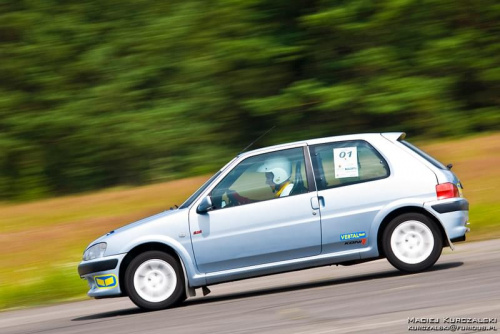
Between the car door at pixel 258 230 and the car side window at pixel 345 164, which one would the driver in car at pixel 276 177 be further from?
the car side window at pixel 345 164

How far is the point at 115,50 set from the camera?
2238cm

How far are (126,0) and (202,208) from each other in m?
15.6

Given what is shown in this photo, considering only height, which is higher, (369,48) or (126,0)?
(126,0)

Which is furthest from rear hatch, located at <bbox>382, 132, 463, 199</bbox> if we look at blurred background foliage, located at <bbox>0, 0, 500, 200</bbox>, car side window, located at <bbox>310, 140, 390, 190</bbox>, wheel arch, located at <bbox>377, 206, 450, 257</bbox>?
blurred background foliage, located at <bbox>0, 0, 500, 200</bbox>

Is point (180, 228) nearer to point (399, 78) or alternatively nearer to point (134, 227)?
point (134, 227)

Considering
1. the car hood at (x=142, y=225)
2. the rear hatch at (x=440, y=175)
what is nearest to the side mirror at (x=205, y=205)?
the car hood at (x=142, y=225)

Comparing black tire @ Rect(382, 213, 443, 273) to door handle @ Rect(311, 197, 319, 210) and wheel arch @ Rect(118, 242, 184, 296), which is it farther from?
wheel arch @ Rect(118, 242, 184, 296)

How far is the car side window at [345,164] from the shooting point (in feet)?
28.9

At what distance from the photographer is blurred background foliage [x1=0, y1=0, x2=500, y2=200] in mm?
21719

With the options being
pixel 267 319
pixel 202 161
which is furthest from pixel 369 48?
pixel 267 319

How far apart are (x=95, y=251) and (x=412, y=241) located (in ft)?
11.1

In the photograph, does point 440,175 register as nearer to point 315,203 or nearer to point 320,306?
point 315,203

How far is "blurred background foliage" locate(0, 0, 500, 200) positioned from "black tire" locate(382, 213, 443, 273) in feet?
42.5

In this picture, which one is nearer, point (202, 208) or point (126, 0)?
point (202, 208)
